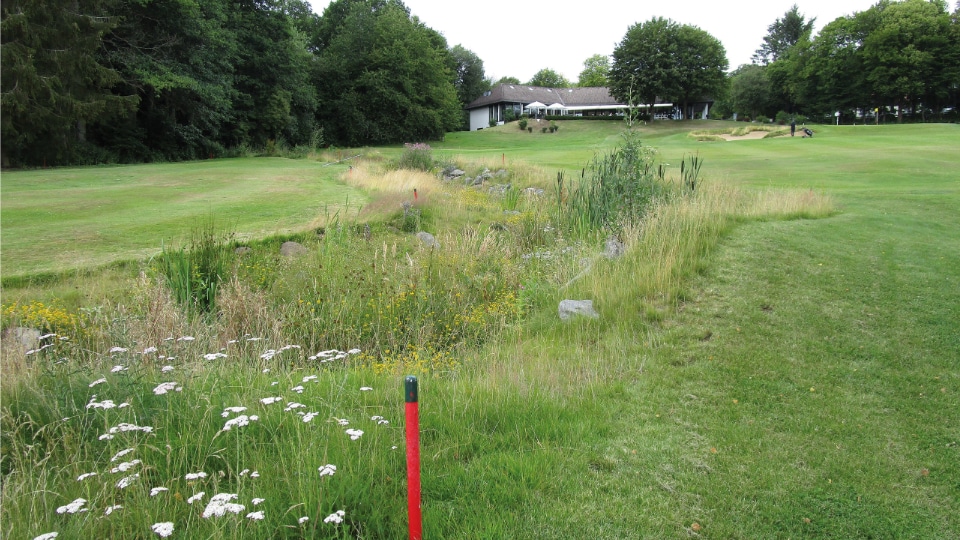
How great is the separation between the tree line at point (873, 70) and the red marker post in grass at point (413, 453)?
2462 inches

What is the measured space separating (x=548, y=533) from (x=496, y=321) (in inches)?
159

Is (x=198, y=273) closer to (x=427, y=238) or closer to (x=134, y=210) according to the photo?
(x=427, y=238)

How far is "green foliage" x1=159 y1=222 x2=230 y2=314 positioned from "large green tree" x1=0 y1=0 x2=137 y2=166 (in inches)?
787

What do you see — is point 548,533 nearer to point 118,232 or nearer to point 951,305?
point 951,305

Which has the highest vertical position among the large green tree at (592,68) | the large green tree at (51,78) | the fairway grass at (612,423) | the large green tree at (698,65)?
the large green tree at (592,68)

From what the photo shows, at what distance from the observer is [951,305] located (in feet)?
21.8

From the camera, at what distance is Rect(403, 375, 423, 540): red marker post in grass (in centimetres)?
249

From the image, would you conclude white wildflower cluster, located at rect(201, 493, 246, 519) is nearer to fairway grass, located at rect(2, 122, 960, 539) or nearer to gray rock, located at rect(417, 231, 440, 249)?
fairway grass, located at rect(2, 122, 960, 539)

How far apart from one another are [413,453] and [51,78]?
28.8 meters

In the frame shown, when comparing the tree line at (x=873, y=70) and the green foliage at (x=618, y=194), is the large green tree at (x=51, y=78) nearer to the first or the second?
the green foliage at (x=618, y=194)

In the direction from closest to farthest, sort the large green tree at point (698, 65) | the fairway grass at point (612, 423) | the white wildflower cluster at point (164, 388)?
the fairway grass at point (612, 423)
the white wildflower cluster at point (164, 388)
the large green tree at point (698, 65)

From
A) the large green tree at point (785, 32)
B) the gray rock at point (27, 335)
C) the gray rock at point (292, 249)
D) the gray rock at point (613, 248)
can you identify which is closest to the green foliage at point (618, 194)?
the gray rock at point (613, 248)

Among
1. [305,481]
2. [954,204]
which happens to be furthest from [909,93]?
[305,481]

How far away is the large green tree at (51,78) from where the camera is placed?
74.8ft
